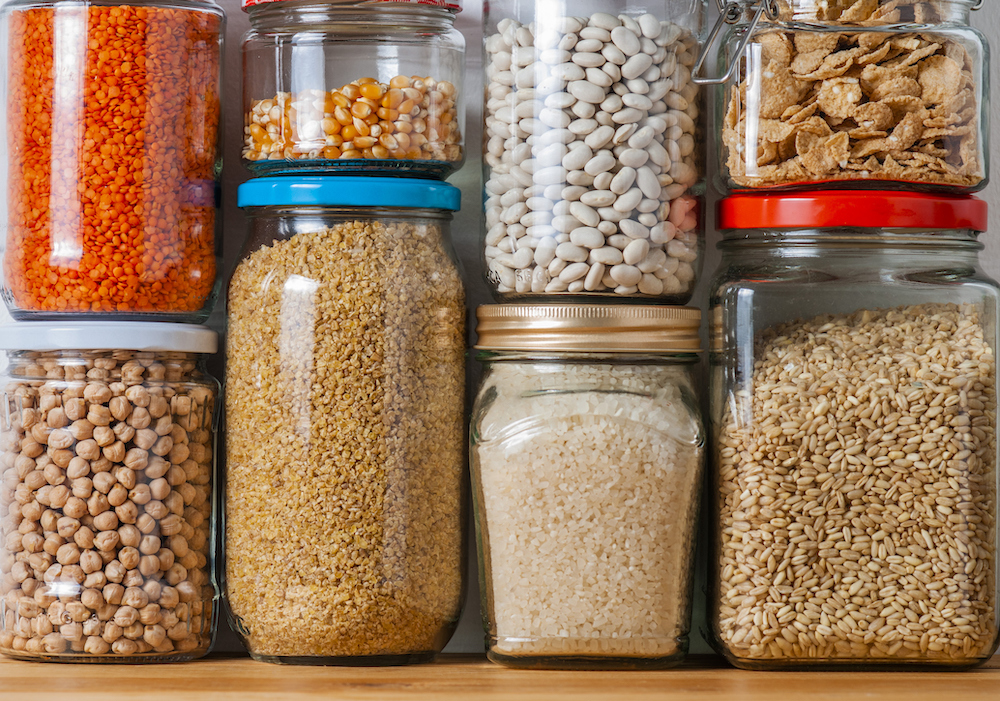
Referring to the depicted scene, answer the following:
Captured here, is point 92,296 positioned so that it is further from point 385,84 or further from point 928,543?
point 928,543

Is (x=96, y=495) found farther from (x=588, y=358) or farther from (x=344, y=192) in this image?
(x=588, y=358)

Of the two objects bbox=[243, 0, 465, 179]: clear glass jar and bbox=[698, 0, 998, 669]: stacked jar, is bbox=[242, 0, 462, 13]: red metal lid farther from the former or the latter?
bbox=[698, 0, 998, 669]: stacked jar

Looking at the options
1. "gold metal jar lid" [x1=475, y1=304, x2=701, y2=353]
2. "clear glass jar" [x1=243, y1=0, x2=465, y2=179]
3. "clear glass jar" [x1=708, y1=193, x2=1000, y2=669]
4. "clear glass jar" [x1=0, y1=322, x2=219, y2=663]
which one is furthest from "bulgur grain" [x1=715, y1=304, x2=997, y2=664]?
"clear glass jar" [x1=0, y1=322, x2=219, y2=663]

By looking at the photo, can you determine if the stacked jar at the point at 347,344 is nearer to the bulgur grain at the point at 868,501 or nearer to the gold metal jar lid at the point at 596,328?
the gold metal jar lid at the point at 596,328

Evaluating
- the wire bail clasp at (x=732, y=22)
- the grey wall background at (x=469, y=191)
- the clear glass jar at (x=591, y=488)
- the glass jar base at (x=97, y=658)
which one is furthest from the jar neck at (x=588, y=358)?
the glass jar base at (x=97, y=658)

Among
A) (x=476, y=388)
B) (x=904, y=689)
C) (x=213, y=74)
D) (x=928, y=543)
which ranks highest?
(x=213, y=74)

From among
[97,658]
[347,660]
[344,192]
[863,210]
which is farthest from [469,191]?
[97,658]

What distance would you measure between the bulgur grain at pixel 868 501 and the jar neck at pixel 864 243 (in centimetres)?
10

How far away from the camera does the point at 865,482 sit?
101 cm

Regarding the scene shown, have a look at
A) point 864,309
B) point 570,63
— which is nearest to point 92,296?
point 570,63

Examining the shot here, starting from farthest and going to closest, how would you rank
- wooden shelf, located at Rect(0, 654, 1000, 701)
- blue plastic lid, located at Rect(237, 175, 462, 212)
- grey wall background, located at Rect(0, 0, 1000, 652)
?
grey wall background, located at Rect(0, 0, 1000, 652) → blue plastic lid, located at Rect(237, 175, 462, 212) → wooden shelf, located at Rect(0, 654, 1000, 701)

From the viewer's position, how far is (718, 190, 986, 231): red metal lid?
3.33 ft

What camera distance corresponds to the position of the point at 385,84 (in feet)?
3.48

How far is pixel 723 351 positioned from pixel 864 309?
153 mm
